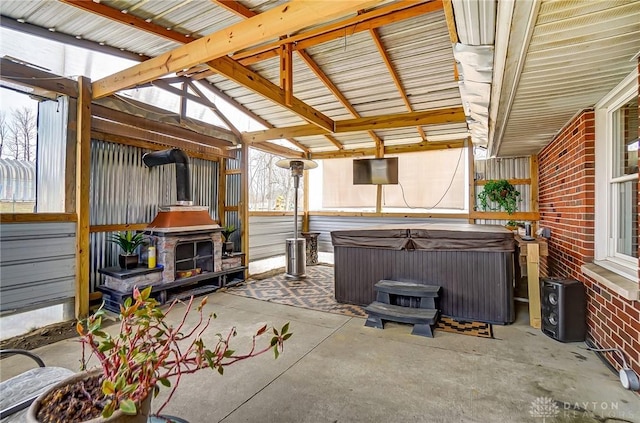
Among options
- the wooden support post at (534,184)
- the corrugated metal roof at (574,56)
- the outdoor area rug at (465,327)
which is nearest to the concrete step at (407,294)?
the outdoor area rug at (465,327)

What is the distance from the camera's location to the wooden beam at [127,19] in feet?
9.78

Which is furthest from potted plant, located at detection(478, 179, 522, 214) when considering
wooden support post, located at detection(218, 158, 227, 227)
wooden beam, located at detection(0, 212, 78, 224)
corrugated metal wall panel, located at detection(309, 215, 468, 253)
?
wooden beam, located at detection(0, 212, 78, 224)

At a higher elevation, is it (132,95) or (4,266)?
(132,95)

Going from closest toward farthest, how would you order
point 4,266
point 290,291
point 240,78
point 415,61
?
point 4,266 → point 240,78 → point 415,61 → point 290,291

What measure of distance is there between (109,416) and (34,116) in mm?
4423

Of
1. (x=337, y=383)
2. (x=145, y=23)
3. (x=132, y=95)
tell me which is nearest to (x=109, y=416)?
(x=337, y=383)

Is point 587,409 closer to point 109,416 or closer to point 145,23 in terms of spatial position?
point 109,416

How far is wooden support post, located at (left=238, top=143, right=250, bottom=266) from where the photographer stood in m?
6.09

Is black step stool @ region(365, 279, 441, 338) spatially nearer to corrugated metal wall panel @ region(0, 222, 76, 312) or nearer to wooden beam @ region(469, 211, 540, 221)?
wooden beam @ region(469, 211, 540, 221)

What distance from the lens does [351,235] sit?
14.5ft

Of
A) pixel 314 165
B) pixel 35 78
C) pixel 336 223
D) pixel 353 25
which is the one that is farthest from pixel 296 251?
pixel 35 78

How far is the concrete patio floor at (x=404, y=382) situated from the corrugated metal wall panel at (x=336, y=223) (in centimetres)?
420

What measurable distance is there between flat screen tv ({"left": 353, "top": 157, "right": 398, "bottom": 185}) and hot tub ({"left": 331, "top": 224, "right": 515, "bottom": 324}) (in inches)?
130

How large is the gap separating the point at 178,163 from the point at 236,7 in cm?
237
